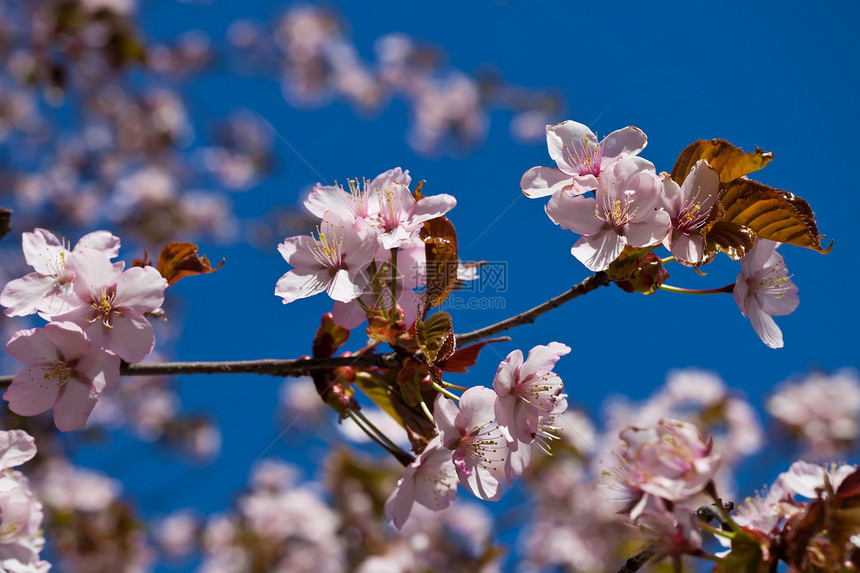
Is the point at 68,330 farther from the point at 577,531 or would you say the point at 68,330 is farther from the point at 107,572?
the point at 577,531

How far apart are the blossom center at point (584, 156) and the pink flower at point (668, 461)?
21.9 inches

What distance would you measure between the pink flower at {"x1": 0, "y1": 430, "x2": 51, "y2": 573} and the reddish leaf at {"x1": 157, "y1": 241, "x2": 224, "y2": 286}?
17.9 inches

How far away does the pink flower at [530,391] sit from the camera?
1225 mm

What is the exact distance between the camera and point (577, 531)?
17.7ft

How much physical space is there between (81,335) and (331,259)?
1.65 feet

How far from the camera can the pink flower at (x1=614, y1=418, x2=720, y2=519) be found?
960 mm

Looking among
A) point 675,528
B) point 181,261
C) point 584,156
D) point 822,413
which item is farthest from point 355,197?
point 822,413

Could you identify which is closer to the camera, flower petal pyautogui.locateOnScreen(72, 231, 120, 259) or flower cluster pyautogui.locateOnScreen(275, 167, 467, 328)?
flower cluster pyautogui.locateOnScreen(275, 167, 467, 328)

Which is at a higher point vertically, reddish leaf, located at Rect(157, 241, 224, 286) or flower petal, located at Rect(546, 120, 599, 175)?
flower petal, located at Rect(546, 120, 599, 175)

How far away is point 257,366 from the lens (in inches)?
48.6

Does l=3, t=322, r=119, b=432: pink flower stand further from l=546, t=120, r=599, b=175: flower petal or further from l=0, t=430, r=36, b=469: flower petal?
l=546, t=120, r=599, b=175: flower petal

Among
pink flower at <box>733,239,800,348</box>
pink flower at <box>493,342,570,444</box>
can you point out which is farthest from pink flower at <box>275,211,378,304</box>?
pink flower at <box>733,239,800,348</box>

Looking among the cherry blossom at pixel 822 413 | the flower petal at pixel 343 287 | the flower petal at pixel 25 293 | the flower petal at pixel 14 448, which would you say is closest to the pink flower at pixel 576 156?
the flower petal at pixel 343 287

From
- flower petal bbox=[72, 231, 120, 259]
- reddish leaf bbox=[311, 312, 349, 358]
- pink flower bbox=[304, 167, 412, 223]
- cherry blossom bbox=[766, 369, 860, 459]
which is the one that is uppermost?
pink flower bbox=[304, 167, 412, 223]
